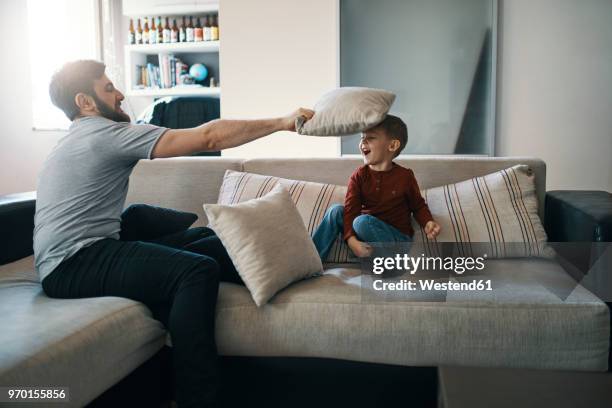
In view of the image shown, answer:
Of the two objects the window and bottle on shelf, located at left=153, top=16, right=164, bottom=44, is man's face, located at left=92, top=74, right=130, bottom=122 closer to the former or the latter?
the window

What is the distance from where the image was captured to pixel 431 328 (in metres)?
1.54

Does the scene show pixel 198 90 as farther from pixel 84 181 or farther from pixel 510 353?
pixel 510 353

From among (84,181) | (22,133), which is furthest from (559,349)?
(22,133)

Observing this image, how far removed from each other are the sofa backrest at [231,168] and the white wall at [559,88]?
153 cm

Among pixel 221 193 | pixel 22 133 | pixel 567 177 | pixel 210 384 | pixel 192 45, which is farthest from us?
pixel 192 45

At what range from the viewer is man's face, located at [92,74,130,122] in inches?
68.1

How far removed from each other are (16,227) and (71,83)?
1.85ft

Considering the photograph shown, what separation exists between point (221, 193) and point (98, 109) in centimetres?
63

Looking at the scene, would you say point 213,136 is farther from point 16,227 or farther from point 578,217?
point 578,217

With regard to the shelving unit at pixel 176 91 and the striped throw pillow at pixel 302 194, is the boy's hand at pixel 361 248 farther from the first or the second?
the shelving unit at pixel 176 91

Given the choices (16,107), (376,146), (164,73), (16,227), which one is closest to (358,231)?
(376,146)

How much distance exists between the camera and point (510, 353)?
1.53 meters

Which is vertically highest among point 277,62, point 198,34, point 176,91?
point 198,34

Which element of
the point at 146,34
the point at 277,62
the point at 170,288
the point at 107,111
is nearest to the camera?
the point at 170,288
